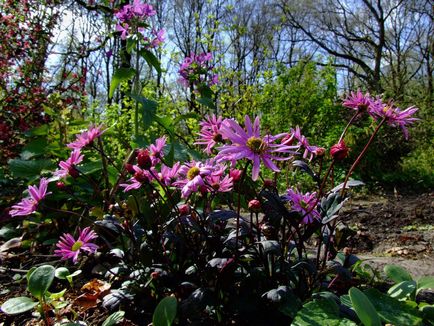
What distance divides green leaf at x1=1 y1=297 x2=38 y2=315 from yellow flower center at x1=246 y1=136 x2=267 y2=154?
0.85 meters

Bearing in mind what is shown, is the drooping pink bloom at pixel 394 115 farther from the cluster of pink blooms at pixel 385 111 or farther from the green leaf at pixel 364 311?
the green leaf at pixel 364 311

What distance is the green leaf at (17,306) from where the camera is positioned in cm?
116

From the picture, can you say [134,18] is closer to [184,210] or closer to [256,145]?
[184,210]

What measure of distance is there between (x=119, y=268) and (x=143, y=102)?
0.84 m

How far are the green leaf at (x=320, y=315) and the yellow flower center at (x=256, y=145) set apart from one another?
0.43 meters

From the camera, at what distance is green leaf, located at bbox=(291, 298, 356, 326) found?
3.12 ft

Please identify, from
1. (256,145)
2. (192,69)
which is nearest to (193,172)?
(256,145)

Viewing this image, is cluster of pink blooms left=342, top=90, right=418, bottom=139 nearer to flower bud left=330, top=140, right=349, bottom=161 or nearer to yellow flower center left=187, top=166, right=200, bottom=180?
flower bud left=330, top=140, right=349, bottom=161

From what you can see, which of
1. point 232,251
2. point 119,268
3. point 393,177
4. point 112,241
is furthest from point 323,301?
point 393,177

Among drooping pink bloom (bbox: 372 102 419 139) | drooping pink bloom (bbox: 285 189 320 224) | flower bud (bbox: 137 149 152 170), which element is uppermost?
drooping pink bloom (bbox: 372 102 419 139)

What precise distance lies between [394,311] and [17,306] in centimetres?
112

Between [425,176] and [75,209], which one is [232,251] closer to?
[75,209]

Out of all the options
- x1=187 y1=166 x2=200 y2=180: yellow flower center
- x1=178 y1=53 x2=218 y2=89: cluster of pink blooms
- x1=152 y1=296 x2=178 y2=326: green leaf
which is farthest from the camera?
x1=178 y1=53 x2=218 y2=89: cluster of pink blooms

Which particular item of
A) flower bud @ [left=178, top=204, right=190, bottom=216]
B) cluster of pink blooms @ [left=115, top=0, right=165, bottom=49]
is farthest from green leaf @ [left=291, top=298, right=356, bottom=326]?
cluster of pink blooms @ [left=115, top=0, right=165, bottom=49]
